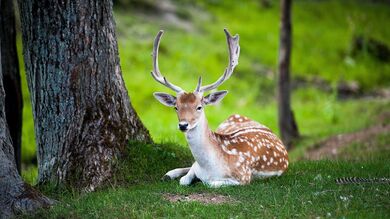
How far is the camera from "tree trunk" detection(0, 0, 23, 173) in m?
11.3

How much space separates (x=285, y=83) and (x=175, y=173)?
353 inches

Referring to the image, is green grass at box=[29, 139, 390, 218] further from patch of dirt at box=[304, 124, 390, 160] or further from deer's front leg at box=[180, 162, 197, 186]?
patch of dirt at box=[304, 124, 390, 160]

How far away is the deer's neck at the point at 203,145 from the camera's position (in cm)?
931

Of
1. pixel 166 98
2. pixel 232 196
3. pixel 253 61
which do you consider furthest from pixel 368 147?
pixel 253 61

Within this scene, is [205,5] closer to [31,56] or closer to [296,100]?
[296,100]

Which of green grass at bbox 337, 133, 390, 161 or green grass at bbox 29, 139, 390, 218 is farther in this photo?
green grass at bbox 337, 133, 390, 161

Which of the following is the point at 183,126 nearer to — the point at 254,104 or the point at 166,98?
the point at 166,98

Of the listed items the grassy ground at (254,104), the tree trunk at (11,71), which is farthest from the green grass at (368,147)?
the tree trunk at (11,71)

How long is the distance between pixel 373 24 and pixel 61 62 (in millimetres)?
25084

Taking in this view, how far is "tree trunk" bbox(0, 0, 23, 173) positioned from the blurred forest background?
17.1 ft

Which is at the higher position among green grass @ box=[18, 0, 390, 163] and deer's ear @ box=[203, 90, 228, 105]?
deer's ear @ box=[203, 90, 228, 105]

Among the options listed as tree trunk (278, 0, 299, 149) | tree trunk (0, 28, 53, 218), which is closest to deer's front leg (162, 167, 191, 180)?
tree trunk (0, 28, 53, 218)

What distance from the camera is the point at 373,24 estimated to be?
104 feet

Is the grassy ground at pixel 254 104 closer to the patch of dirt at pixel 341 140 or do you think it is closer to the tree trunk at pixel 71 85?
the tree trunk at pixel 71 85
